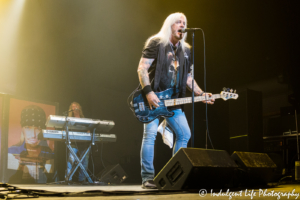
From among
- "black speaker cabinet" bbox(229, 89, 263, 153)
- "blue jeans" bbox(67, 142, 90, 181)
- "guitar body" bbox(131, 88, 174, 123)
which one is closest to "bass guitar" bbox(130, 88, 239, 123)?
"guitar body" bbox(131, 88, 174, 123)

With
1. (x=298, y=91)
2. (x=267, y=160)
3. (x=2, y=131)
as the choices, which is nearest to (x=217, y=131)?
(x=298, y=91)

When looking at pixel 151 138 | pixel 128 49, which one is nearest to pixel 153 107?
pixel 151 138

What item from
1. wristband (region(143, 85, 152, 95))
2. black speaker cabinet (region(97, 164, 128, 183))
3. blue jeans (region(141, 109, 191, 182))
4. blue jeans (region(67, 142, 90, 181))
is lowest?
black speaker cabinet (region(97, 164, 128, 183))

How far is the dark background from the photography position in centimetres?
477

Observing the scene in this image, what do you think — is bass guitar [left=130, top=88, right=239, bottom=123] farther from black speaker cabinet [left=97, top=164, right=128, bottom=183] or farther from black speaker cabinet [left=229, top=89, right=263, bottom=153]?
black speaker cabinet [left=97, top=164, right=128, bottom=183]

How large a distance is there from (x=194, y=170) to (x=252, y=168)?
0.88 m

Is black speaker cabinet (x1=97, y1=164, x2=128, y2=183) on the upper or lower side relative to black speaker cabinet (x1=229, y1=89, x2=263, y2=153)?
lower

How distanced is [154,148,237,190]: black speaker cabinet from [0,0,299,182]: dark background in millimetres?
3098

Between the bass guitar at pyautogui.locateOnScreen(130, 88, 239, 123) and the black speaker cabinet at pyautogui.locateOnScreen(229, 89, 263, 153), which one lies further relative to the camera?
the black speaker cabinet at pyautogui.locateOnScreen(229, 89, 263, 153)

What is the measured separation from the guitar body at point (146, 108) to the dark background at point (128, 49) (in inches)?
98.6

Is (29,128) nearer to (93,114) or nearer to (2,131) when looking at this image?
(2,131)

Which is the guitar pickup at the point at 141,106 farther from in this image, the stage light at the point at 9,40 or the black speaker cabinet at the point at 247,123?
the stage light at the point at 9,40

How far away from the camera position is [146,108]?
2578 millimetres

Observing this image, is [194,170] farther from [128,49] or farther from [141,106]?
[128,49]
